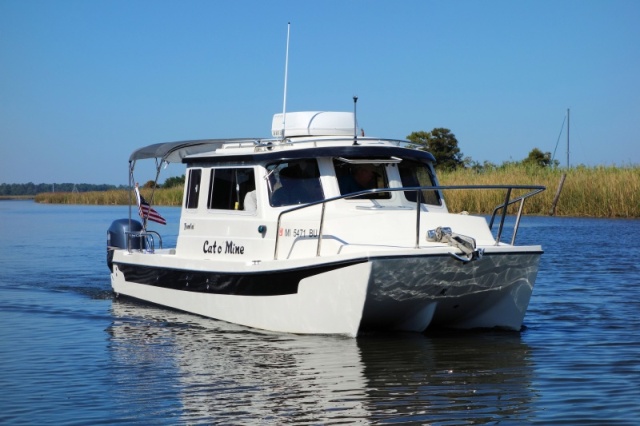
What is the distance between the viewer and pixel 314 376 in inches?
392

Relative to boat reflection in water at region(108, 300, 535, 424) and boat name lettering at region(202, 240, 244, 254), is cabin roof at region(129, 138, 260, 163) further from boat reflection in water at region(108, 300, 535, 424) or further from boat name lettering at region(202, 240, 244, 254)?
boat reflection in water at region(108, 300, 535, 424)

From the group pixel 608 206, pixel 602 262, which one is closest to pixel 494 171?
pixel 608 206

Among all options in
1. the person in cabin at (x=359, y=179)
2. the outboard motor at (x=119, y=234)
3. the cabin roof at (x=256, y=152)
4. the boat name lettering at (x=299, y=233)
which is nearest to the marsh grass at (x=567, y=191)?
the outboard motor at (x=119, y=234)

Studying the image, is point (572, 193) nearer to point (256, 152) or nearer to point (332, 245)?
point (256, 152)

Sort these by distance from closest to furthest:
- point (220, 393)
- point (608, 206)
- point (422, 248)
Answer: point (220, 393), point (422, 248), point (608, 206)

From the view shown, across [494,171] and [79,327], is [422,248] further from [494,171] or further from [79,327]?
[494,171]

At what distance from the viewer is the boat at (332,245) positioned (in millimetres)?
11109

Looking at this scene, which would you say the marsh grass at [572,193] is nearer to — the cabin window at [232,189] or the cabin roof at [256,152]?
the cabin roof at [256,152]

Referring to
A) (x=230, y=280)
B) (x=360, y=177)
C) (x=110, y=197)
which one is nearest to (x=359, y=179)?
(x=360, y=177)

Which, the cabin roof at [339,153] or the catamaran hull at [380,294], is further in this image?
the cabin roof at [339,153]

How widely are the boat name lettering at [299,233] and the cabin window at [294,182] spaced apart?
493mm

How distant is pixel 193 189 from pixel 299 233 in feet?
9.36

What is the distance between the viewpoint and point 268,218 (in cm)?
1267

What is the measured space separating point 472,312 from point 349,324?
1.86 meters
